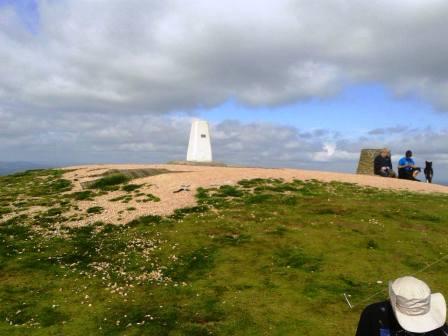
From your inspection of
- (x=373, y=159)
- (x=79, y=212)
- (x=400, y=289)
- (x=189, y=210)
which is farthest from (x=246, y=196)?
(x=373, y=159)

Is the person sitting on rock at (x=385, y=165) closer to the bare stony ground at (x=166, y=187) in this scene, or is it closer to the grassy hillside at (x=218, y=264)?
the bare stony ground at (x=166, y=187)

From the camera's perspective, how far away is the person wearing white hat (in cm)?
604

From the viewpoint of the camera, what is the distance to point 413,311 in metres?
6.07

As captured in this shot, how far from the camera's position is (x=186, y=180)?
3384cm

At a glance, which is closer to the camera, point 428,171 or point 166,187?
point 166,187

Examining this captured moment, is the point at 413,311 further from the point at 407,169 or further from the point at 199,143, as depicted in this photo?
the point at 199,143

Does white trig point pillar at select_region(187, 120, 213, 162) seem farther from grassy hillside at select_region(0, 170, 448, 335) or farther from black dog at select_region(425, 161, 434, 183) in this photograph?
grassy hillside at select_region(0, 170, 448, 335)

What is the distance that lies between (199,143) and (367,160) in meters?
23.2

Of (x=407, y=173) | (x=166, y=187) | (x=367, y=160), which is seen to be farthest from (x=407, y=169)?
(x=166, y=187)

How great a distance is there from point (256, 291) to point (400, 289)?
1009 centimetres

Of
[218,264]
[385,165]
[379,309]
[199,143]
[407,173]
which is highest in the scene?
[199,143]

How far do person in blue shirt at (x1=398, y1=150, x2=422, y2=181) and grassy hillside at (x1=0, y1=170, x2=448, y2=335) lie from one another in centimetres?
1185

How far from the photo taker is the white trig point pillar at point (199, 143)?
60.9 metres

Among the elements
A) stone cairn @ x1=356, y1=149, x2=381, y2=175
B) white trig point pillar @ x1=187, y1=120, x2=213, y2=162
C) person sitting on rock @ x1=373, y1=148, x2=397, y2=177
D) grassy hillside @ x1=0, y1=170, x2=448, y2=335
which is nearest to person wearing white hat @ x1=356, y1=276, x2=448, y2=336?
grassy hillside @ x1=0, y1=170, x2=448, y2=335
